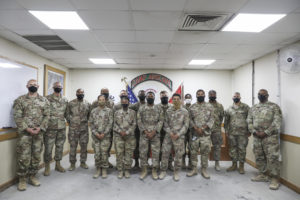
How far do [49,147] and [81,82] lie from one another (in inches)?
113

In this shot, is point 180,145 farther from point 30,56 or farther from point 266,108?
point 30,56

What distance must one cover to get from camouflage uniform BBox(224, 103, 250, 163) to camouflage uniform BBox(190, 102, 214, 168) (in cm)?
72

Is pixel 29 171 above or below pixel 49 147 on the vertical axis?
below

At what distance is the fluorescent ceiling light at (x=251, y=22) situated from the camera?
2.48m

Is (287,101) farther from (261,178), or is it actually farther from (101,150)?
(101,150)

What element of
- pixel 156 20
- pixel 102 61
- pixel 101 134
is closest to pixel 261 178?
pixel 101 134

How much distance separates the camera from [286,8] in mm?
2254

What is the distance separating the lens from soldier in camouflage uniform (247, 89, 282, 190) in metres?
3.38

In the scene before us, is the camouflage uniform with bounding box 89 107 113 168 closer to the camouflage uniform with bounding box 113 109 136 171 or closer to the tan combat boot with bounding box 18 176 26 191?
the camouflage uniform with bounding box 113 109 136 171

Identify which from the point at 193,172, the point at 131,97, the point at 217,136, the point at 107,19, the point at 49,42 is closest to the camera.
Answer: the point at 107,19

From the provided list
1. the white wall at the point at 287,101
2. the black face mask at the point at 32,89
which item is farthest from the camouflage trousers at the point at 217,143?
the black face mask at the point at 32,89

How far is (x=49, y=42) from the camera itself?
11.7 ft

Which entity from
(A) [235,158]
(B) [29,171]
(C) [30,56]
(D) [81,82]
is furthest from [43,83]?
(A) [235,158]

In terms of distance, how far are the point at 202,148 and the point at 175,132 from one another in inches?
26.6
